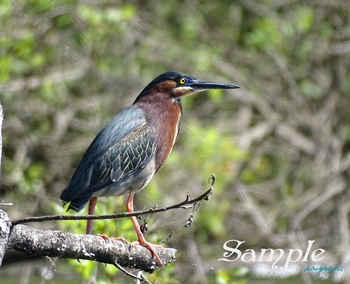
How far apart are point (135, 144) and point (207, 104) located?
441cm

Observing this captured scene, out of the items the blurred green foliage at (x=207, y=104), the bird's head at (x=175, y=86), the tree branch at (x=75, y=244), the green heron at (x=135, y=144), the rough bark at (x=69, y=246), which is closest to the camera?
the tree branch at (x=75, y=244)

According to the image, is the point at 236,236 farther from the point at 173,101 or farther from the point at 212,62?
the point at 173,101

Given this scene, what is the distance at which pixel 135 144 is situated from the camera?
3.88 meters

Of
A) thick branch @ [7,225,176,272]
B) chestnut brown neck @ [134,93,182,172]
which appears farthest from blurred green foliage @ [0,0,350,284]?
thick branch @ [7,225,176,272]

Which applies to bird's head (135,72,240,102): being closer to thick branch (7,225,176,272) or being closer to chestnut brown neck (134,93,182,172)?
chestnut brown neck (134,93,182,172)

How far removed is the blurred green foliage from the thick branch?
3607 millimetres

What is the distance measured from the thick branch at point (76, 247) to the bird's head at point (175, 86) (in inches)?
52.6

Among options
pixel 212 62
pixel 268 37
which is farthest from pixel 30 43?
pixel 268 37

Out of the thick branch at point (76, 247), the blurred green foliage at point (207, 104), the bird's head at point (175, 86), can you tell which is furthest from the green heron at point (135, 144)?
the blurred green foliage at point (207, 104)

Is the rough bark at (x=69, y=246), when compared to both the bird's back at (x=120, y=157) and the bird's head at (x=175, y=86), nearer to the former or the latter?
the bird's back at (x=120, y=157)

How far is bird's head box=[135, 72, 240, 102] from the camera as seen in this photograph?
4043 mm

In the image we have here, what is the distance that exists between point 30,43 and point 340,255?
3.35 meters

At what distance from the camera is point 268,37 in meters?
8.20

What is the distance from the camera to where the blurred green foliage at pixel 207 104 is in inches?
281
